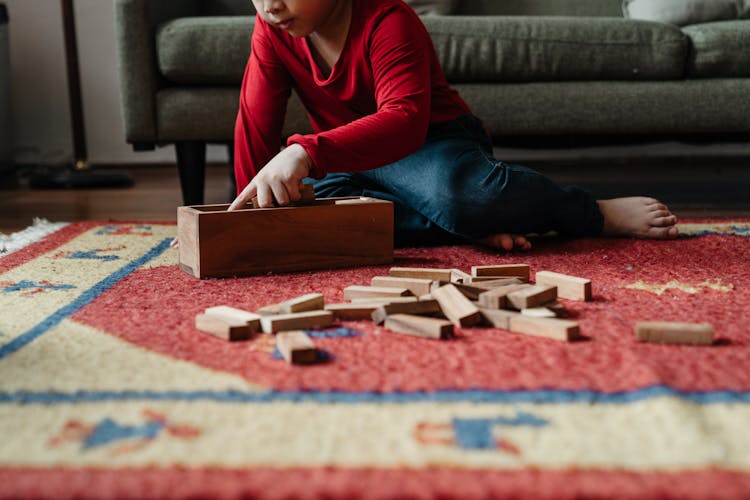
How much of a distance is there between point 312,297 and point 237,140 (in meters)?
0.55

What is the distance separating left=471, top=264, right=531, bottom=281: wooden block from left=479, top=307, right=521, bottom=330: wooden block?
197 millimetres

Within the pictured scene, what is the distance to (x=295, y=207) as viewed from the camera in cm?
108

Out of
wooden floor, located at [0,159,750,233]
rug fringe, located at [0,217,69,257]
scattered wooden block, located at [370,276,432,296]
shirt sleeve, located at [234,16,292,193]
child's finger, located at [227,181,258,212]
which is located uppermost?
shirt sleeve, located at [234,16,292,193]

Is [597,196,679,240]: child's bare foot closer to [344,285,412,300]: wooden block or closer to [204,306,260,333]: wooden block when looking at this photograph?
[344,285,412,300]: wooden block

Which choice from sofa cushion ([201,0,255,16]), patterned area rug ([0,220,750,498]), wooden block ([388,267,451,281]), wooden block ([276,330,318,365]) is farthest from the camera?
sofa cushion ([201,0,255,16])

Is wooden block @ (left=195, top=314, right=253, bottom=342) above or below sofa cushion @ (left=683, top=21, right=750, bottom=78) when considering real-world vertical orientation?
below

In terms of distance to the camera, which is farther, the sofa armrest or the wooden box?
the sofa armrest

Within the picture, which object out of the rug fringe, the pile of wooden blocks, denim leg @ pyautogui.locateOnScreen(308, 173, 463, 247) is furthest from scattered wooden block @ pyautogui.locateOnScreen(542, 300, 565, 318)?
the rug fringe

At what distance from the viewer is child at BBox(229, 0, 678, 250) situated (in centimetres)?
107

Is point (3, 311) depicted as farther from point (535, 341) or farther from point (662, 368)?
point (662, 368)

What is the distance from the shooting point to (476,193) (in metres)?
1.23

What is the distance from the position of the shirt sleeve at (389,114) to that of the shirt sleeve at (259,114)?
0.21m

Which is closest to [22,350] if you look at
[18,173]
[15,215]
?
[15,215]

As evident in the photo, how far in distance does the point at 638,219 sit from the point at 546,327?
26.2 inches
